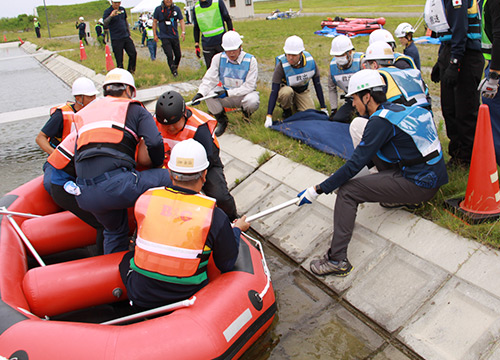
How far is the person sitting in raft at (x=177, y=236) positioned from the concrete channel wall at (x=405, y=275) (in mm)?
1173

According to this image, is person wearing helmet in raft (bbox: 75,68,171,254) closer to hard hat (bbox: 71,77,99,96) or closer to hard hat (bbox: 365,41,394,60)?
hard hat (bbox: 71,77,99,96)

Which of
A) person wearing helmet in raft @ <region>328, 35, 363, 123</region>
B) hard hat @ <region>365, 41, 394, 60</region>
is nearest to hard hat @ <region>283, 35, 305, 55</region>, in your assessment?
person wearing helmet in raft @ <region>328, 35, 363, 123</region>

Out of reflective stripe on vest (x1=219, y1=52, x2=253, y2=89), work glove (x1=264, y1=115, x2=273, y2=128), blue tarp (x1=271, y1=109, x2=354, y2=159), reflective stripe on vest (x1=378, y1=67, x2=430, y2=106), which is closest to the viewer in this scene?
reflective stripe on vest (x1=378, y1=67, x2=430, y2=106)

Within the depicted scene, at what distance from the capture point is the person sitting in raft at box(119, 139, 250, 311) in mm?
2598

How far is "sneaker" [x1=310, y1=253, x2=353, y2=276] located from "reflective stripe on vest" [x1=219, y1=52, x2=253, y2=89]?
3588 mm

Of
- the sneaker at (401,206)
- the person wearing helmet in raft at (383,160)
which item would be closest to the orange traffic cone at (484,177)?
the person wearing helmet in raft at (383,160)

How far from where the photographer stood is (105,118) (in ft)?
11.1

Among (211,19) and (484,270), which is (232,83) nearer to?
(211,19)

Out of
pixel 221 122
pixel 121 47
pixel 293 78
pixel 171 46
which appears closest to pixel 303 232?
pixel 293 78

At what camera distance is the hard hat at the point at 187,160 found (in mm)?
2695

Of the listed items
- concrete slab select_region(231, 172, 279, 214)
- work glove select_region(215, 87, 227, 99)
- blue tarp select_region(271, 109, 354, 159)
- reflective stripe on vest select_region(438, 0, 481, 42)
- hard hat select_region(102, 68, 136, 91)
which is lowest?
concrete slab select_region(231, 172, 279, 214)

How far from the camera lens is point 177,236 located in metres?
2.59

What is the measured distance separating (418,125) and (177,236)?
2.12 meters

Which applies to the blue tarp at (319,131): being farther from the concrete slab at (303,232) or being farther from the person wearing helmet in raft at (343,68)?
the concrete slab at (303,232)
